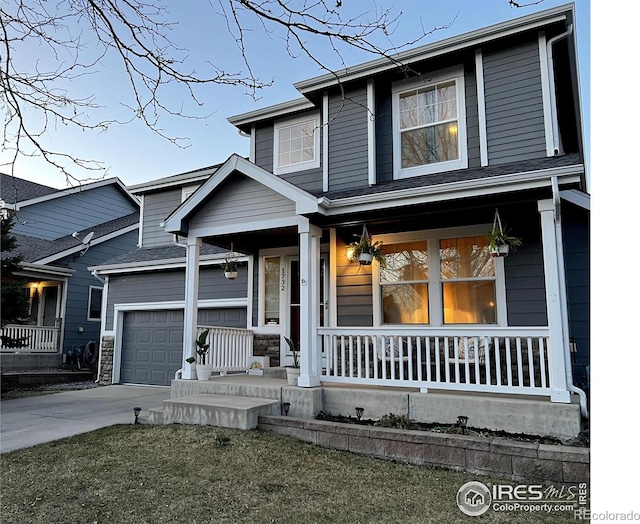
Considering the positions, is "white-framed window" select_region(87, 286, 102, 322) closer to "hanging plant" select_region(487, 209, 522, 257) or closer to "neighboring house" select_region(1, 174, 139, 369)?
"neighboring house" select_region(1, 174, 139, 369)

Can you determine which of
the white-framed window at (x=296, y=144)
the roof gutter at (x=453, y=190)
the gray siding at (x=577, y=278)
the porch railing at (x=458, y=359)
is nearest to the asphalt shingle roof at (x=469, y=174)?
the roof gutter at (x=453, y=190)

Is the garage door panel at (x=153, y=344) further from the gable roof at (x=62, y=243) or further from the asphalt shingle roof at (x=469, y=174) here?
the asphalt shingle roof at (x=469, y=174)

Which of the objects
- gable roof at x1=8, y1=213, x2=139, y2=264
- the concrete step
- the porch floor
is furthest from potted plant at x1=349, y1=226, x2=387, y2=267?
gable roof at x1=8, y1=213, x2=139, y2=264

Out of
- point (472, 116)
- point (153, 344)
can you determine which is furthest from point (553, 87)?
point (153, 344)

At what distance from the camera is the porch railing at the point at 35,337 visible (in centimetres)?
1240

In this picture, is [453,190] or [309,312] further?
[309,312]

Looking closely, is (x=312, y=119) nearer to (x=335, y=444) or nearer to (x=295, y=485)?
(x=335, y=444)

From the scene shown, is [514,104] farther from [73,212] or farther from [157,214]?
[73,212]

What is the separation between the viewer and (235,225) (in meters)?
6.85

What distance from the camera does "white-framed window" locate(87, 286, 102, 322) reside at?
13961 millimetres

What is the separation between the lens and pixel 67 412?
7.09 m

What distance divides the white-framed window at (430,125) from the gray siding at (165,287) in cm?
427

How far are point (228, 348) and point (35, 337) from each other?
26.4ft
